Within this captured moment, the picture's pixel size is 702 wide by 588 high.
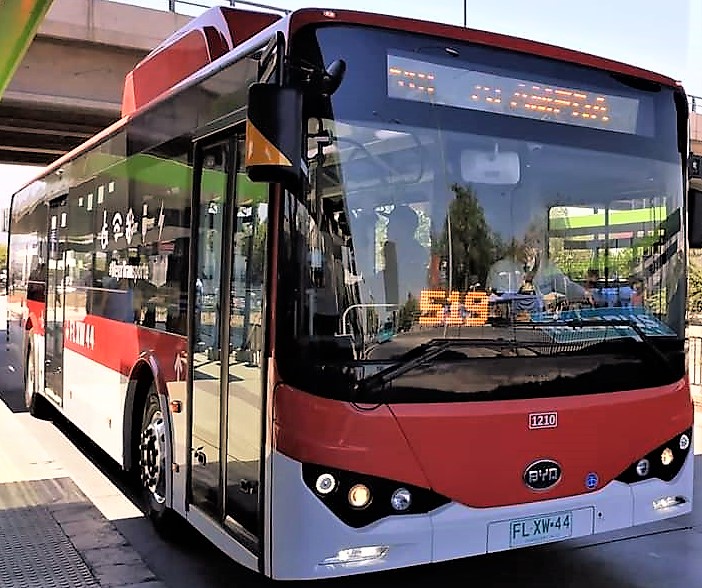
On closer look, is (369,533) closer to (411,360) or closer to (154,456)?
(411,360)

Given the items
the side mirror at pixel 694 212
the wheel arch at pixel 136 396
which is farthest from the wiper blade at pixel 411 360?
the wheel arch at pixel 136 396

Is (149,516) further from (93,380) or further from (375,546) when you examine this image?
(375,546)

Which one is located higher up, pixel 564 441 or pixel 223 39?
pixel 223 39

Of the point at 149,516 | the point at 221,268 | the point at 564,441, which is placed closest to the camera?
the point at 564,441

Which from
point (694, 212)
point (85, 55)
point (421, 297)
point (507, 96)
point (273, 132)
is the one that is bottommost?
point (421, 297)

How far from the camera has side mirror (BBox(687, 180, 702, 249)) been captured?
537 centimetres

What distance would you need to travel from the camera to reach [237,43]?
5.77 metres

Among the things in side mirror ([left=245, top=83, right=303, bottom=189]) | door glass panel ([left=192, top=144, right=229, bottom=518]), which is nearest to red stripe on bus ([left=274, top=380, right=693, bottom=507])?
door glass panel ([left=192, top=144, right=229, bottom=518])

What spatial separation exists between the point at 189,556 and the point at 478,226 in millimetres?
3002

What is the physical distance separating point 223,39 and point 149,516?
3444 millimetres

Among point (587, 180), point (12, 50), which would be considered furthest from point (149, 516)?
point (12, 50)

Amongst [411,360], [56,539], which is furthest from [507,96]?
[56,539]

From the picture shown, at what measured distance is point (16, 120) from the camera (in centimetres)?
2188

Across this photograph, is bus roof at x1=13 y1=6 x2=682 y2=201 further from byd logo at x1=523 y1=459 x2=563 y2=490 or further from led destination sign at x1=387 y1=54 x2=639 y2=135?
byd logo at x1=523 y1=459 x2=563 y2=490
